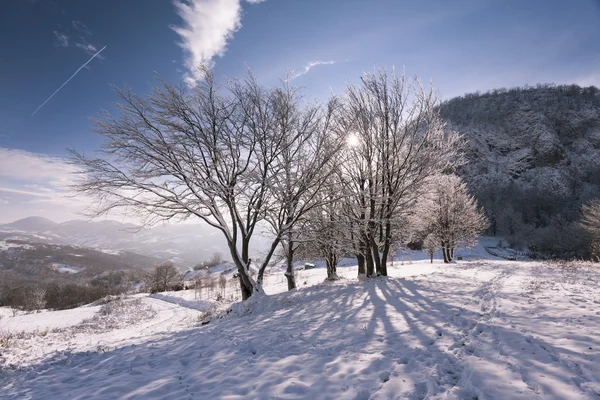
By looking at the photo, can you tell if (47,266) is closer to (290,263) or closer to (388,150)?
(290,263)

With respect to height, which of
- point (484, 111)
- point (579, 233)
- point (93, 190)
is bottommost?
point (579, 233)

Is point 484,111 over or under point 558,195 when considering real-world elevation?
over

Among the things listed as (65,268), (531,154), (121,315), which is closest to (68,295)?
(121,315)

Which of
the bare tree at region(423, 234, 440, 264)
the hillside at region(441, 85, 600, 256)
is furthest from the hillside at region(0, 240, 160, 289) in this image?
the hillside at region(441, 85, 600, 256)

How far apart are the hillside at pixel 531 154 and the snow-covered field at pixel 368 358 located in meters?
67.1

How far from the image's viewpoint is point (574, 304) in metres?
6.91

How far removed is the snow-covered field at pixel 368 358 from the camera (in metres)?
3.69

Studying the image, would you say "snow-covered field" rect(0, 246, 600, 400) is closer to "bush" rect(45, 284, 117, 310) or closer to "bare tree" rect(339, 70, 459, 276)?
"bare tree" rect(339, 70, 459, 276)

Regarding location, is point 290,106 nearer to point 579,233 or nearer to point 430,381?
point 430,381

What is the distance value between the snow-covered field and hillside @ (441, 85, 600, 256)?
67136 millimetres

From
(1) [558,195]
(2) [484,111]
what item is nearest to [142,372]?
(1) [558,195]

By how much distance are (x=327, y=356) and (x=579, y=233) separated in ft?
229

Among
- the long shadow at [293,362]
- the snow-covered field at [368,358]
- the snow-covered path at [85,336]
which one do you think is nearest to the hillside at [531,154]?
the snow-covered field at [368,358]

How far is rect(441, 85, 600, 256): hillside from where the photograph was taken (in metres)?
83.9
